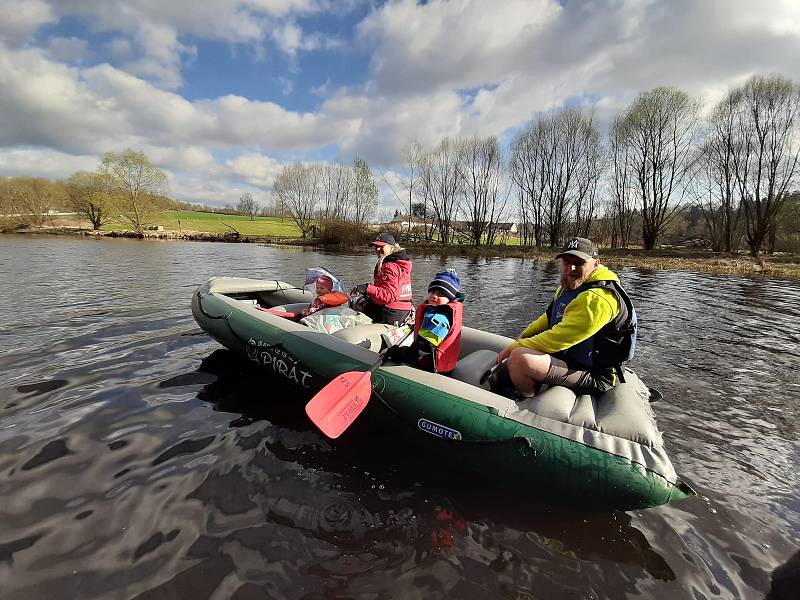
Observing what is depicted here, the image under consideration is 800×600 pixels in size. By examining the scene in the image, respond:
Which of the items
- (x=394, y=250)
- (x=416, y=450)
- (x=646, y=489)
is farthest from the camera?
(x=394, y=250)

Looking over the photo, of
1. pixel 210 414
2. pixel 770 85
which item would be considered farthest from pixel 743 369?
pixel 770 85

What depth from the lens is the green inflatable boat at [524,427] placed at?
8.50 ft

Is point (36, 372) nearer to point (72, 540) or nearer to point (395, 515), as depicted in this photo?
point (72, 540)

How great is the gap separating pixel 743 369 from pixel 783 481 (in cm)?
322

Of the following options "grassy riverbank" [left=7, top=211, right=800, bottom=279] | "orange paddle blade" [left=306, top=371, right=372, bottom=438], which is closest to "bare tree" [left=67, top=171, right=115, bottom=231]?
"grassy riverbank" [left=7, top=211, right=800, bottom=279]

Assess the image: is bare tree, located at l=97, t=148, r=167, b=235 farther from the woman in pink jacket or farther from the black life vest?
the black life vest

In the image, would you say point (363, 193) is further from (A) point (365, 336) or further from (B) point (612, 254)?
(A) point (365, 336)

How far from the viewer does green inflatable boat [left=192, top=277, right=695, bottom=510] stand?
8.50 feet

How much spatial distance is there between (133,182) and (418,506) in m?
47.4

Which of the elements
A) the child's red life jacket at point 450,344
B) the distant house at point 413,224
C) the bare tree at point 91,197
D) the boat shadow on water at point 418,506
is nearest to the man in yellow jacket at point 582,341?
the child's red life jacket at point 450,344

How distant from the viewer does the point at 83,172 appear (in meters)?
42.3

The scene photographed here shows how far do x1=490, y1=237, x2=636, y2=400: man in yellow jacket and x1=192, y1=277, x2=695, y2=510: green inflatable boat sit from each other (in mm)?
149

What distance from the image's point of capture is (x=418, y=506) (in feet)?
9.71

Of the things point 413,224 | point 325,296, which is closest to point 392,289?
point 325,296
